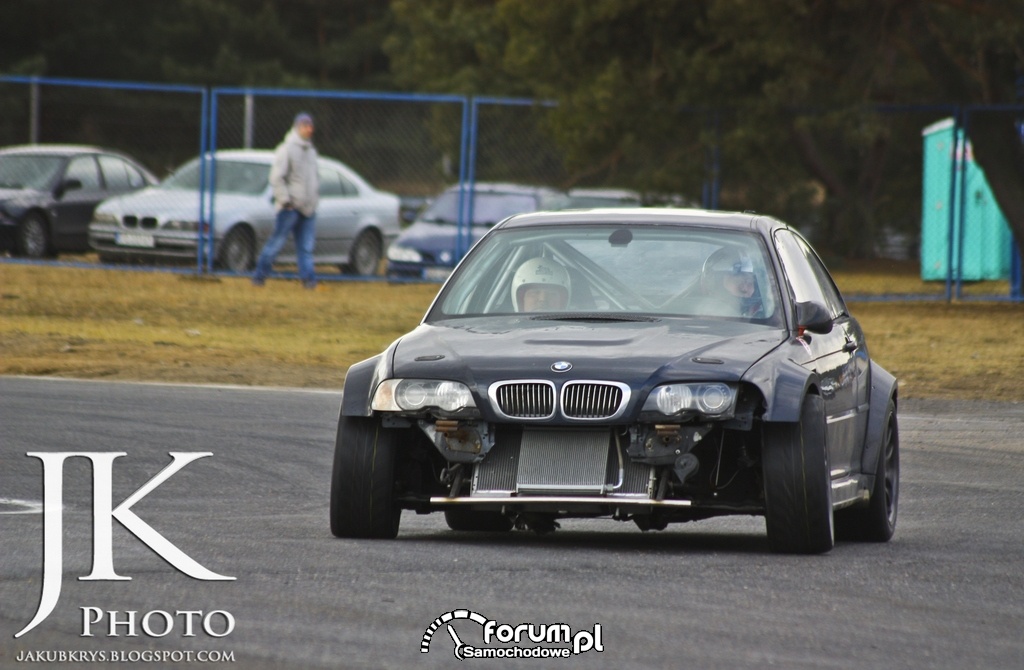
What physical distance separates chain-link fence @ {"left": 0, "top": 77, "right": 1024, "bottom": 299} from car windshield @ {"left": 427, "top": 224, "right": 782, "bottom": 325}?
12.5 m

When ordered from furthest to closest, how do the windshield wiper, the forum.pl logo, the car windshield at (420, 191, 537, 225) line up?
the car windshield at (420, 191, 537, 225) → the windshield wiper → the forum.pl logo

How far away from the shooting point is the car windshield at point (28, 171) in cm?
2728

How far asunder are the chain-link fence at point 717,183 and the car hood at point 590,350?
1323 cm

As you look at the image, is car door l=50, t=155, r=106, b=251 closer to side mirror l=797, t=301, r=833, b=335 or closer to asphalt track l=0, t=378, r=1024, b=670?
asphalt track l=0, t=378, r=1024, b=670

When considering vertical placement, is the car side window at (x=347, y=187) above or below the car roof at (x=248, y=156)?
below

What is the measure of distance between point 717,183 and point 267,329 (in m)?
6.33

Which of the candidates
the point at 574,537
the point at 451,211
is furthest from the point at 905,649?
the point at 451,211

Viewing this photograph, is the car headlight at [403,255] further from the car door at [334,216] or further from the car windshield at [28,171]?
the car windshield at [28,171]

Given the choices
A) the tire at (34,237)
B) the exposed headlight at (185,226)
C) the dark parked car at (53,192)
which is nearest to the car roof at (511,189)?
the exposed headlight at (185,226)

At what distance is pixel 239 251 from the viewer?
25484 millimetres

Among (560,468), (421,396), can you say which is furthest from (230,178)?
(560,468)

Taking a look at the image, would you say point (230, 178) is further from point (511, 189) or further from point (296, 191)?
point (511, 189)

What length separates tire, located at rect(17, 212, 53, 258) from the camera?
88.6ft

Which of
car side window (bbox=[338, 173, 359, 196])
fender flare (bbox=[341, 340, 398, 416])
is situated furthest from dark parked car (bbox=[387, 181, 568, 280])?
fender flare (bbox=[341, 340, 398, 416])
